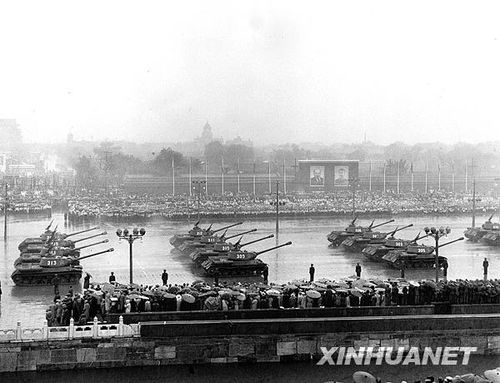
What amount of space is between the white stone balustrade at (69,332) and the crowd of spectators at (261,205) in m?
33.8

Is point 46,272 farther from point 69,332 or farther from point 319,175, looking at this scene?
point 319,175

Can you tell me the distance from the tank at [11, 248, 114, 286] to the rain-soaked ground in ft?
2.01

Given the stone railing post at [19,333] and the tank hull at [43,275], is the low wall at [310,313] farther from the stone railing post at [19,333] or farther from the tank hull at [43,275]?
the tank hull at [43,275]

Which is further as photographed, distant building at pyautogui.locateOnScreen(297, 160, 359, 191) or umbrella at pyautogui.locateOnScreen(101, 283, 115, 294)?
distant building at pyautogui.locateOnScreen(297, 160, 359, 191)

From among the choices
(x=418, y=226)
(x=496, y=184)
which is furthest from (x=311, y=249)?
(x=496, y=184)

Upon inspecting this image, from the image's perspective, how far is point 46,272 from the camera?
98.4 ft

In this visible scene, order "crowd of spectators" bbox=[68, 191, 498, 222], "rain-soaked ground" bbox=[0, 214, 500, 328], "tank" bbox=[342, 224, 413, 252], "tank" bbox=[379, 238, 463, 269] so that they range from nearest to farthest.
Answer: "rain-soaked ground" bbox=[0, 214, 500, 328] → "tank" bbox=[379, 238, 463, 269] → "tank" bbox=[342, 224, 413, 252] → "crowd of spectators" bbox=[68, 191, 498, 222]

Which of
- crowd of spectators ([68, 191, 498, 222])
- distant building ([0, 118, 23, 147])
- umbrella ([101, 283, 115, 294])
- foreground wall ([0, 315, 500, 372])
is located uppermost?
distant building ([0, 118, 23, 147])

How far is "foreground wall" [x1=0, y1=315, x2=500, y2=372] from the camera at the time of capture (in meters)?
19.1

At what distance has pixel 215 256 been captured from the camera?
34344 mm

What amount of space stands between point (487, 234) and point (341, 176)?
40.8m

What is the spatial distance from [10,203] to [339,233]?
36.2 metres

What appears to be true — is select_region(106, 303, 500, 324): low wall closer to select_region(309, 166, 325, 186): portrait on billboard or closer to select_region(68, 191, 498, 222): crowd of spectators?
select_region(68, 191, 498, 222): crowd of spectators

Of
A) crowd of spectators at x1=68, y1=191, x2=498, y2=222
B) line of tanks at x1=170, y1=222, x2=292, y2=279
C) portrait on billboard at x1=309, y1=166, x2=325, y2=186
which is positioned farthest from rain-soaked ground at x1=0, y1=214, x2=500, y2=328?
portrait on billboard at x1=309, y1=166, x2=325, y2=186
